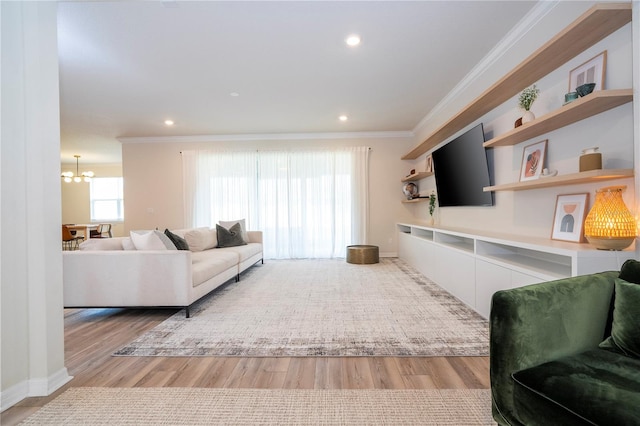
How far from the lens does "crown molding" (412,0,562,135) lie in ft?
7.45

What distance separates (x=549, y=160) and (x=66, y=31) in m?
4.19

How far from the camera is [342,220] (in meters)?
6.02

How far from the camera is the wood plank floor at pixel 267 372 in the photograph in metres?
1.63

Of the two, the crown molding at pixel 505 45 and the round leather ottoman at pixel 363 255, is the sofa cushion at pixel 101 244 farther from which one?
the crown molding at pixel 505 45

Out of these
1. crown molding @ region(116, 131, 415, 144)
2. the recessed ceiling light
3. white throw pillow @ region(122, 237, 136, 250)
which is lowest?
white throw pillow @ region(122, 237, 136, 250)

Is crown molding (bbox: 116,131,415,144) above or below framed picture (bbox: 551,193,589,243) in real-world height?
above

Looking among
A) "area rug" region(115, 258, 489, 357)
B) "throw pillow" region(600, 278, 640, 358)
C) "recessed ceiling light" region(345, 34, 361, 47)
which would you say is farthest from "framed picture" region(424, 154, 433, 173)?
"throw pillow" region(600, 278, 640, 358)

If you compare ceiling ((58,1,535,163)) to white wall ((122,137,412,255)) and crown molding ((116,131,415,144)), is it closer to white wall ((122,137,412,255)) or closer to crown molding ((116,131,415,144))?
crown molding ((116,131,415,144))

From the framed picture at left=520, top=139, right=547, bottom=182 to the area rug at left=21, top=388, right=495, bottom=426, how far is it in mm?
1790

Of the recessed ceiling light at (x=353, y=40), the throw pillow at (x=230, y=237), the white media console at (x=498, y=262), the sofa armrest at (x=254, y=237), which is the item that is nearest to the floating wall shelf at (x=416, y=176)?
the white media console at (x=498, y=262)

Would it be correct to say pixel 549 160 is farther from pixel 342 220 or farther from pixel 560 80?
pixel 342 220

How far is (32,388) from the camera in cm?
160

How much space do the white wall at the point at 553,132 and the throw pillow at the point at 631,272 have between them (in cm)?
67

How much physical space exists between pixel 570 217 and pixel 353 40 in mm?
2284
